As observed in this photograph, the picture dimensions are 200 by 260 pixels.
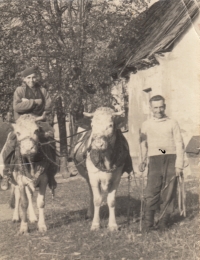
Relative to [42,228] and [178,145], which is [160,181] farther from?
[42,228]

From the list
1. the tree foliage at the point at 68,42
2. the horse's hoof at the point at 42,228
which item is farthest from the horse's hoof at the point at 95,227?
the tree foliage at the point at 68,42

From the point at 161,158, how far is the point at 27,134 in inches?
63.7

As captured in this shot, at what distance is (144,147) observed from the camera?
4.39 meters

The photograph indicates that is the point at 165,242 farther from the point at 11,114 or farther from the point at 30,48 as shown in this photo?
the point at 30,48

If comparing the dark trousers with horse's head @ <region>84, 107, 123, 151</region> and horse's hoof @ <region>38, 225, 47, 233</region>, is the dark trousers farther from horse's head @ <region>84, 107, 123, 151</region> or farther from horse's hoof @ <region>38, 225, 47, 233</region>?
horse's hoof @ <region>38, 225, 47, 233</region>

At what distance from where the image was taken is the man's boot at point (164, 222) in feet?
14.0

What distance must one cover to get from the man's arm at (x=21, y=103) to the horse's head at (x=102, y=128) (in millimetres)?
828

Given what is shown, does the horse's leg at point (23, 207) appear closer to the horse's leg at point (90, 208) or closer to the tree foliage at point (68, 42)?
the horse's leg at point (90, 208)

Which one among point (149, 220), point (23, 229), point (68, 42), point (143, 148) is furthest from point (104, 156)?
point (68, 42)

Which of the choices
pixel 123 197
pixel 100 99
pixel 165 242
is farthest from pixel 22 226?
pixel 100 99

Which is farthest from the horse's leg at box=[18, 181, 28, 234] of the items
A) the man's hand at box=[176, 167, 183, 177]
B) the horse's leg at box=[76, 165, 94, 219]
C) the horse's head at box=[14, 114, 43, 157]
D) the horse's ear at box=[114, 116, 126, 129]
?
the man's hand at box=[176, 167, 183, 177]

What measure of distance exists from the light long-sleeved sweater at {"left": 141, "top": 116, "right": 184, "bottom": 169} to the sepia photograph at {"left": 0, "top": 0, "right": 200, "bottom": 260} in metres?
0.01

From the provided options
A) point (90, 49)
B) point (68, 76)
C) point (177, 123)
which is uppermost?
point (90, 49)

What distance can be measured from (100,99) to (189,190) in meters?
1.77
